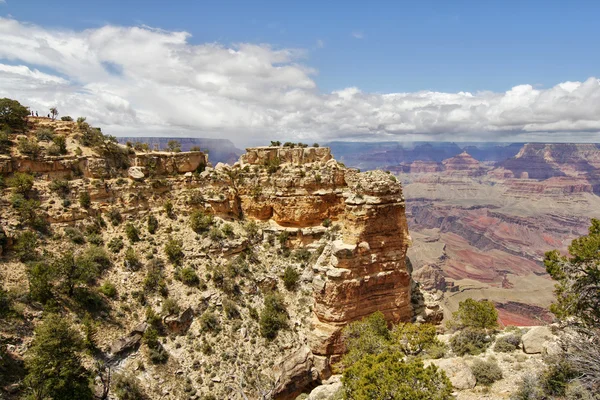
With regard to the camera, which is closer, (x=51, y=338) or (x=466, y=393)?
(x=466, y=393)

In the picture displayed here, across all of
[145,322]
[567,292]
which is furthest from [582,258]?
[145,322]

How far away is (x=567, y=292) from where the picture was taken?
19828 mm

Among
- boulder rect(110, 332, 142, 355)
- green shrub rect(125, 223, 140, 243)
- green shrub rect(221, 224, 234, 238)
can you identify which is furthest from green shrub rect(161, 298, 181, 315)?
green shrub rect(221, 224, 234, 238)

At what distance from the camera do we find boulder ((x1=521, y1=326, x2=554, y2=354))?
23252 millimetres

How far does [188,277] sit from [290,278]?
38.6 feet

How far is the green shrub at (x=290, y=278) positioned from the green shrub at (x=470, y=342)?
1822 centimetres

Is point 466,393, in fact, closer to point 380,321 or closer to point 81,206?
point 380,321

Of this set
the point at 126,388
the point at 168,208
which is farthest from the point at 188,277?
the point at 126,388

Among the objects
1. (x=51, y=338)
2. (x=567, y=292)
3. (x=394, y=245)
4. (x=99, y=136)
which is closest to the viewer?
(x=567, y=292)

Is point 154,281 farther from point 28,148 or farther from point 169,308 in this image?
point 28,148

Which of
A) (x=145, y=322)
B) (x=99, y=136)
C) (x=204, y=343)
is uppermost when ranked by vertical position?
(x=99, y=136)

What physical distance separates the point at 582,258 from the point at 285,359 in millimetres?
26241

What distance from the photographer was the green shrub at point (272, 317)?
114 feet

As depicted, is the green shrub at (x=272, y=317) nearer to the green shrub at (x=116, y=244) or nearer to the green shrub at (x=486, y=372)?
the green shrub at (x=116, y=244)
